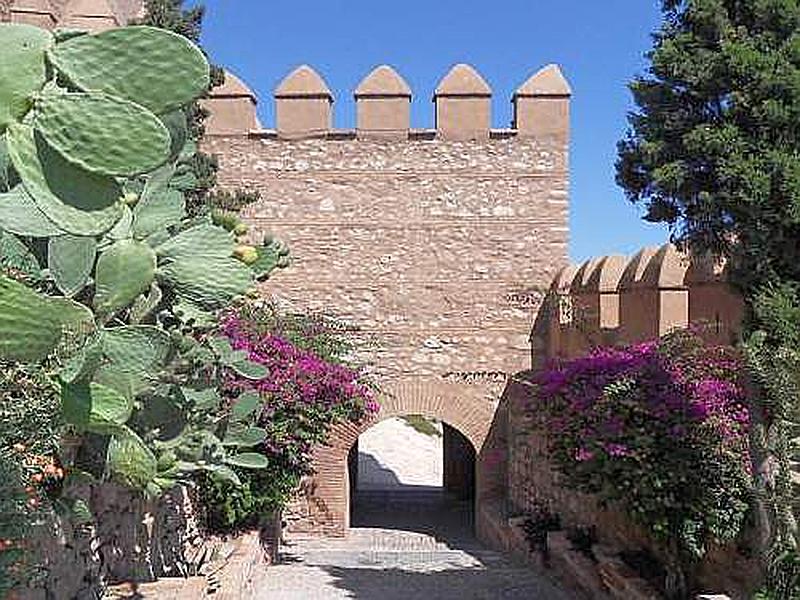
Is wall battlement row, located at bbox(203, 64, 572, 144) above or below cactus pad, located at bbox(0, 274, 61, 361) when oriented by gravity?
above

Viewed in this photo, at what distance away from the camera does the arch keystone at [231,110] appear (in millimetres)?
12562

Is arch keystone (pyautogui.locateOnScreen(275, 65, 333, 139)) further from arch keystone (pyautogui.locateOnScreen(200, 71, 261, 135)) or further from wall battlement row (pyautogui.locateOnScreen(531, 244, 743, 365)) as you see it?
wall battlement row (pyautogui.locateOnScreen(531, 244, 743, 365))

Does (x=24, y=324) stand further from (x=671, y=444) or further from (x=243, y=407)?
(x=671, y=444)

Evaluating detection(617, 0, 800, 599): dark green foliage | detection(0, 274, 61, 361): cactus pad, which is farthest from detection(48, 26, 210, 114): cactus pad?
detection(617, 0, 800, 599): dark green foliage

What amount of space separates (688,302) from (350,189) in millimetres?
5128

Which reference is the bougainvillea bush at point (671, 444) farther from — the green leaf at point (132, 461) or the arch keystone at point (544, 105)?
the arch keystone at point (544, 105)

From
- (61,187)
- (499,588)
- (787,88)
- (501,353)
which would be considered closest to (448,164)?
(501,353)

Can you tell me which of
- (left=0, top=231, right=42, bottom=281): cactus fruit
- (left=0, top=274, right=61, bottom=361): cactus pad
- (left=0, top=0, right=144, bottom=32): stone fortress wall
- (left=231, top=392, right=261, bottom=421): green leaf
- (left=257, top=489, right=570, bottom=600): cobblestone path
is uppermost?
(left=0, top=0, right=144, bottom=32): stone fortress wall

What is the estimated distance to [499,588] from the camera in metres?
8.53

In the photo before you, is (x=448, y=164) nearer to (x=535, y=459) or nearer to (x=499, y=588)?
(x=535, y=459)

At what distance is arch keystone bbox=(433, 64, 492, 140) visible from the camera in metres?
12.4

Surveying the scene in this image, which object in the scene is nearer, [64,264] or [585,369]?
[64,264]

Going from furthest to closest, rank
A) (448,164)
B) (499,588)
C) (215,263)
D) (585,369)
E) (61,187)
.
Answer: (448,164) → (499,588) → (585,369) → (215,263) → (61,187)

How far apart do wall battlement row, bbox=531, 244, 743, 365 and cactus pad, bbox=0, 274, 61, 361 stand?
20.2ft
